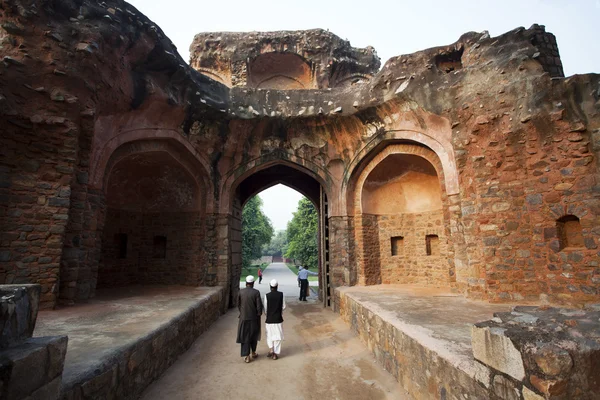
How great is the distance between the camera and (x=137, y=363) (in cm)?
339

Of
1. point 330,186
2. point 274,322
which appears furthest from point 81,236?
point 330,186

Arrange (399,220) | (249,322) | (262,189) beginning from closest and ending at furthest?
(249,322), (399,220), (262,189)

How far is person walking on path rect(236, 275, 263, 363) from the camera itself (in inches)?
192

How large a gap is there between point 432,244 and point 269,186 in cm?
619

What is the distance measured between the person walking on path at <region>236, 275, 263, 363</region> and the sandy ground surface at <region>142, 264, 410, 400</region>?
0.70 feet

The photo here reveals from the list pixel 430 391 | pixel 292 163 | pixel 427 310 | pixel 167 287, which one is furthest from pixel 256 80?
pixel 430 391

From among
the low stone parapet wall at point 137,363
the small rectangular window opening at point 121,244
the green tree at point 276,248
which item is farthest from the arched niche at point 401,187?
the green tree at point 276,248

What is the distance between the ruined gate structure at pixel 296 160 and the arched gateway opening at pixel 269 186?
0.23 meters

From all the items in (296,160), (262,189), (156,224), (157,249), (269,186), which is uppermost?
(296,160)

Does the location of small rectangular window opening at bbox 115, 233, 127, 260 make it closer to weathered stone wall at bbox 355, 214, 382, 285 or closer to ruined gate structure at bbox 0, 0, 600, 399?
ruined gate structure at bbox 0, 0, 600, 399

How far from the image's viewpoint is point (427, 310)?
16.5 ft

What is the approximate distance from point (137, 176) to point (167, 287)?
10.8 feet

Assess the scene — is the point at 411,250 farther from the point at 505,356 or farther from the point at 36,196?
the point at 36,196

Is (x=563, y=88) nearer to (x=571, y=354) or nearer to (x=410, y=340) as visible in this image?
(x=410, y=340)
